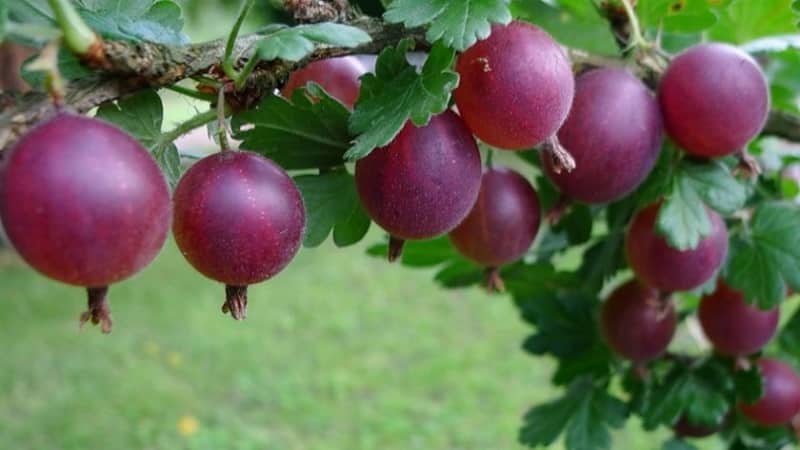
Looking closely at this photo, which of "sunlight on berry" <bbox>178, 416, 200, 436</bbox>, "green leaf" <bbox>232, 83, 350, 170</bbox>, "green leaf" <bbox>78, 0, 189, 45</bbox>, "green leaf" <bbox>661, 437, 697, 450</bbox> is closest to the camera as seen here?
"green leaf" <bbox>78, 0, 189, 45</bbox>

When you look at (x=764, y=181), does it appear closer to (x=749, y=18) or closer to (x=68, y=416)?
(x=749, y=18)

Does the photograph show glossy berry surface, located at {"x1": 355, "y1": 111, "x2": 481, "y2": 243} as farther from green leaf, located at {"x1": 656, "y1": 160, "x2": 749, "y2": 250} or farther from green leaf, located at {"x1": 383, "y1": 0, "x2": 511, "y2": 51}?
green leaf, located at {"x1": 656, "y1": 160, "x2": 749, "y2": 250}

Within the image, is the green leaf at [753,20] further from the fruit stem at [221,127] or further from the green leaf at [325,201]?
the fruit stem at [221,127]

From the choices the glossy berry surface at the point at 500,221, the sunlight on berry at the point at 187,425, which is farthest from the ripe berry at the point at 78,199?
the sunlight on berry at the point at 187,425

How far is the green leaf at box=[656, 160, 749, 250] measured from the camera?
0.76 meters

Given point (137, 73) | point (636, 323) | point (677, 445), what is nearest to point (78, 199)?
point (137, 73)

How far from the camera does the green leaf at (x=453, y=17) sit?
1.86 feet

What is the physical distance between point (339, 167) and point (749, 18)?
0.52m

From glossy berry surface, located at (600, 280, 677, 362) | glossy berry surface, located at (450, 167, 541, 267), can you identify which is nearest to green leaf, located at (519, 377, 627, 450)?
glossy berry surface, located at (600, 280, 677, 362)

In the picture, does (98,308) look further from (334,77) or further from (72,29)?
(334,77)

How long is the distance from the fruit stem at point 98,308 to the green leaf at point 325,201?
0.23m

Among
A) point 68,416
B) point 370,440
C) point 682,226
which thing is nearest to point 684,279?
point 682,226

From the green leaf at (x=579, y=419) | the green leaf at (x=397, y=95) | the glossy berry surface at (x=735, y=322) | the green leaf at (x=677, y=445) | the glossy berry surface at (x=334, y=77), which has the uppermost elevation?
the green leaf at (x=397, y=95)

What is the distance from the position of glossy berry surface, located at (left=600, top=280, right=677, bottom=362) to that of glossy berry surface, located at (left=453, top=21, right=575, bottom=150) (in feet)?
1.36
